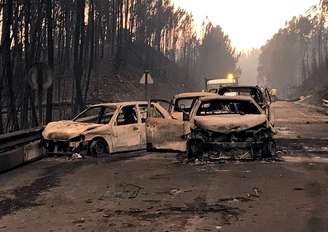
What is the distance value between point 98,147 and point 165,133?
5.72 feet

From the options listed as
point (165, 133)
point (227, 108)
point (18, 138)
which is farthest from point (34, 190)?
point (227, 108)

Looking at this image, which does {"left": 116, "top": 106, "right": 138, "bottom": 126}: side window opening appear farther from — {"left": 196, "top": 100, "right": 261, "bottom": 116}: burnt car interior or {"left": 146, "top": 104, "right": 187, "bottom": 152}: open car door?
{"left": 196, "top": 100, "right": 261, "bottom": 116}: burnt car interior

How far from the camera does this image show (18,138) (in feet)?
42.6

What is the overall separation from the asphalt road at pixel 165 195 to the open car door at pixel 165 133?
1.22 ft

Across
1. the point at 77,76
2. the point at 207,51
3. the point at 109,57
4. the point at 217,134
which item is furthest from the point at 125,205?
the point at 207,51

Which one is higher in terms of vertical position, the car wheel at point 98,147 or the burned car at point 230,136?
the burned car at point 230,136

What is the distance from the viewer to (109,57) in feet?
230

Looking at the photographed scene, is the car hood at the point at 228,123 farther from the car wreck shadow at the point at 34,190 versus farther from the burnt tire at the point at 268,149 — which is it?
the car wreck shadow at the point at 34,190

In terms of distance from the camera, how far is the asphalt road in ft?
22.1

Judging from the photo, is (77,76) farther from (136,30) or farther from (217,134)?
(136,30)

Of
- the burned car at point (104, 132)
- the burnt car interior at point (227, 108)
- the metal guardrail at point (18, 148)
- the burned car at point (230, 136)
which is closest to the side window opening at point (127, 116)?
the burned car at point (104, 132)

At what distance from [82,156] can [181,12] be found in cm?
8450

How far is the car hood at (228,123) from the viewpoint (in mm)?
11656

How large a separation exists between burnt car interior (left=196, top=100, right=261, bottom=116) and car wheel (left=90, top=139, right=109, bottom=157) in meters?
2.55
